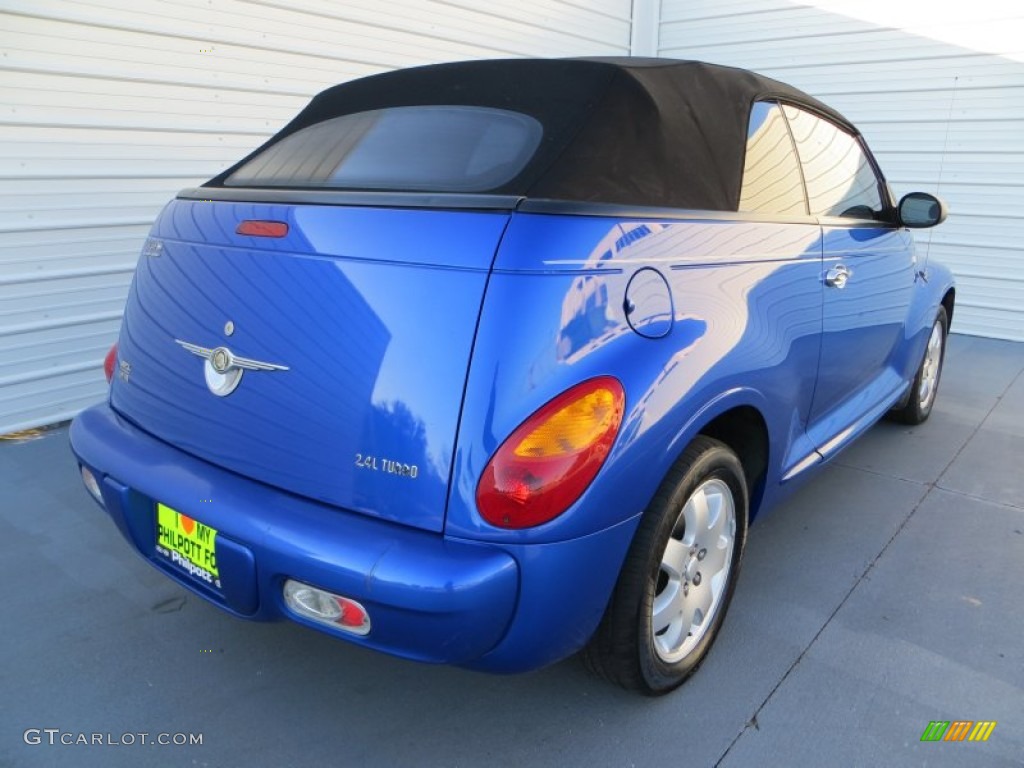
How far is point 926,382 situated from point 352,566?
3.88 metres

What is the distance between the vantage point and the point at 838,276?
8.71ft

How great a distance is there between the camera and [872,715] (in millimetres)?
2055

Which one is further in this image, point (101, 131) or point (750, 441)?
point (101, 131)

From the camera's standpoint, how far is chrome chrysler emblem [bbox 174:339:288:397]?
1.77 metres

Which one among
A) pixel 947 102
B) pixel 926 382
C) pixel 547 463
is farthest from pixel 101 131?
pixel 947 102

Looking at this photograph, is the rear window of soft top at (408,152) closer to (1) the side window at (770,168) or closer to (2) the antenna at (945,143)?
(1) the side window at (770,168)

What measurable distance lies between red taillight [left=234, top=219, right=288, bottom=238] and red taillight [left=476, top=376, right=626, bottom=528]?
30.9 inches

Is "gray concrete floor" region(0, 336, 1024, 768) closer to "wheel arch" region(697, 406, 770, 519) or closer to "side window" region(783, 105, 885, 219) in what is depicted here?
"wheel arch" region(697, 406, 770, 519)

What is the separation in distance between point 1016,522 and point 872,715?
A: 1.65 metres

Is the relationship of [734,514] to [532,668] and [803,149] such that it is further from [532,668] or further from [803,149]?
[803,149]

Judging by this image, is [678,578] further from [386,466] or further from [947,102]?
[947,102]

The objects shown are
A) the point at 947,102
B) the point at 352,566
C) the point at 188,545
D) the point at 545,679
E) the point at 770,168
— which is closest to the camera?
the point at 352,566

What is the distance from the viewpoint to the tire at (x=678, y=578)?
6.00ft

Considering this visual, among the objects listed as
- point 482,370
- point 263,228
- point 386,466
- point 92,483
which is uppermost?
A: point 263,228
